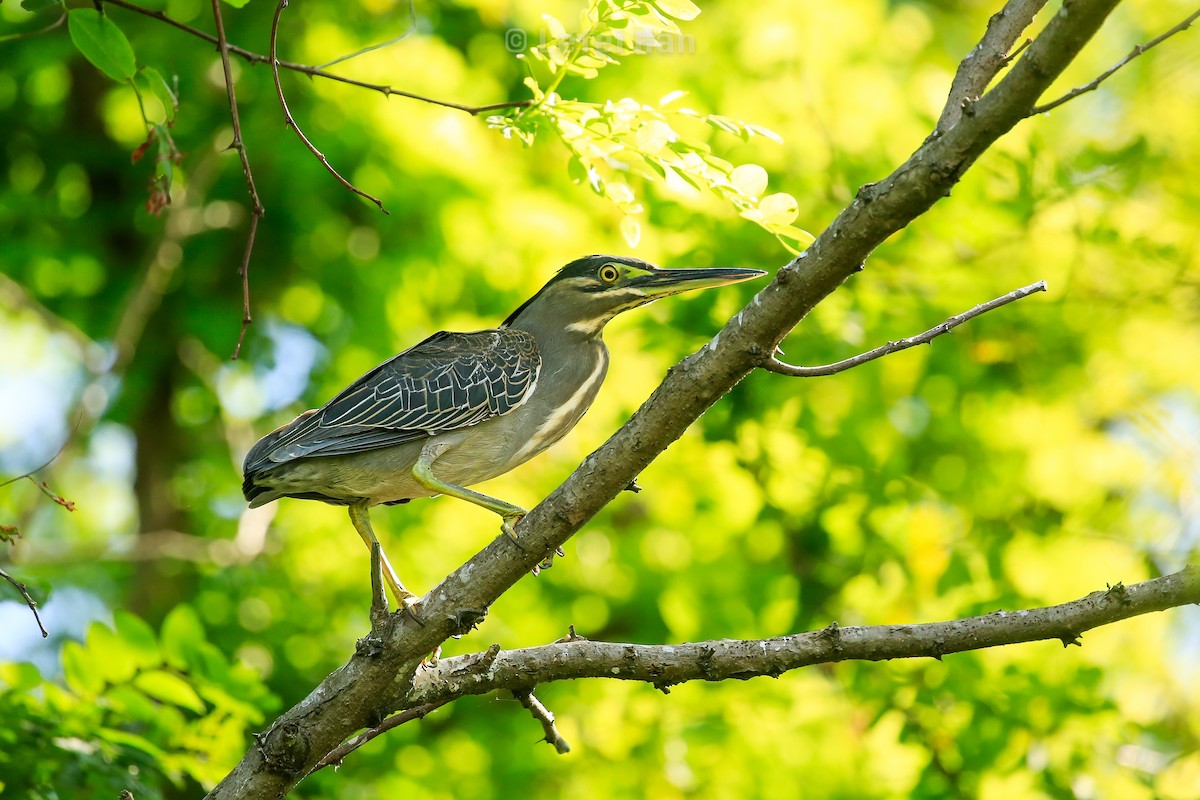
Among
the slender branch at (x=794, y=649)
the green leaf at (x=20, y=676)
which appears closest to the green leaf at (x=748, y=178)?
the slender branch at (x=794, y=649)

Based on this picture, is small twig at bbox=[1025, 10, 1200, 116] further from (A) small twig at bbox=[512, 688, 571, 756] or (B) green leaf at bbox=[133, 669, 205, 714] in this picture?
(B) green leaf at bbox=[133, 669, 205, 714]

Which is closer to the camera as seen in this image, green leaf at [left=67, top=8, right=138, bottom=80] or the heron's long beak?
green leaf at [left=67, top=8, right=138, bottom=80]

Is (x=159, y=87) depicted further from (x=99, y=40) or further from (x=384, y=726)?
(x=384, y=726)

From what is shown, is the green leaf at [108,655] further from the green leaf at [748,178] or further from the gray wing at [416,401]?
the green leaf at [748,178]

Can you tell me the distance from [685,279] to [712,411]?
169 centimetres

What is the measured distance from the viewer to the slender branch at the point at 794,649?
3.17 meters

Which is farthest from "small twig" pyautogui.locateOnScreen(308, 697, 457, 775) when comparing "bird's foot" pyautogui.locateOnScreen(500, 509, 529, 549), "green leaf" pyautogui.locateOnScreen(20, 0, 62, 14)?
"green leaf" pyautogui.locateOnScreen(20, 0, 62, 14)

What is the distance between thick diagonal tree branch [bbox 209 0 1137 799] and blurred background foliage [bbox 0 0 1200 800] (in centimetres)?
103

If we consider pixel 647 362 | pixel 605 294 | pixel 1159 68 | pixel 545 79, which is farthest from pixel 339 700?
pixel 1159 68

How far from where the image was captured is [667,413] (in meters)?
3.25

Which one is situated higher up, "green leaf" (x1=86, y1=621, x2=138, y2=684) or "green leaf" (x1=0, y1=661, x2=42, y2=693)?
"green leaf" (x1=86, y1=621, x2=138, y2=684)

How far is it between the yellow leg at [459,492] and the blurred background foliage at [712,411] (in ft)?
3.44

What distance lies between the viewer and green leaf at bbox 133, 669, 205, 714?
4.33 meters

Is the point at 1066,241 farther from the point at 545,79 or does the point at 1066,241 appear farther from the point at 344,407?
the point at 344,407
